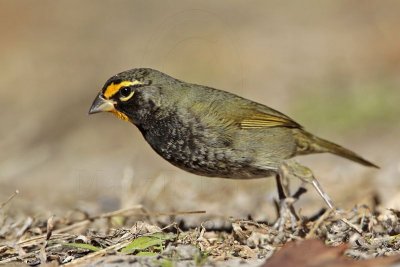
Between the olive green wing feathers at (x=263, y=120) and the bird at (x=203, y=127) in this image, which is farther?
the olive green wing feathers at (x=263, y=120)

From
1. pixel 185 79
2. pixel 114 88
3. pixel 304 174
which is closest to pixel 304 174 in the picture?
pixel 304 174

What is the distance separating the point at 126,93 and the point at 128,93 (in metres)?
0.02

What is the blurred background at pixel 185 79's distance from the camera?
7555mm

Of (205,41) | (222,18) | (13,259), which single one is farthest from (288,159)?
(222,18)

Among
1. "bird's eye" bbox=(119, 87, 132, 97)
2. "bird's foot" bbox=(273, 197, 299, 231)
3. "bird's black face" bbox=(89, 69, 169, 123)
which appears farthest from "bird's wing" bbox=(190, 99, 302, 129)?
"bird's foot" bbox=(273, 197, 299, 231)

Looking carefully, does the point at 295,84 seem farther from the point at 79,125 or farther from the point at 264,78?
the point at 79,125

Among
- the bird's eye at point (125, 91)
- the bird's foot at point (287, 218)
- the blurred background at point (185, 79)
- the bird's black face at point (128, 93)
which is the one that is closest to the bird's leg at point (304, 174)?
the bird's foot at point (287, 218)

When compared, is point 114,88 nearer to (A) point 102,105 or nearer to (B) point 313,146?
(A) point 102,105

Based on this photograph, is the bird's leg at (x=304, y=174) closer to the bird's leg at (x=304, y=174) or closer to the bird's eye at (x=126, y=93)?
the bird's leg at (x=304, y=174)

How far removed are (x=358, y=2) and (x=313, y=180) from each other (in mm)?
9813

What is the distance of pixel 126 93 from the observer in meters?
5.77

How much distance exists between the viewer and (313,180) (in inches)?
225

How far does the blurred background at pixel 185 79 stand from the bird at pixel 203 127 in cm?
83

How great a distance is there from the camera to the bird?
548 cm
